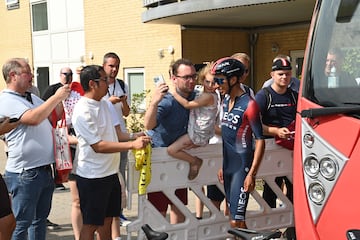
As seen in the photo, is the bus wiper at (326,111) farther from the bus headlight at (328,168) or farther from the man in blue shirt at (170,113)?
the man in blue shirt at (170,113)

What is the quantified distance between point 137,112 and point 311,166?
10501 millimetres

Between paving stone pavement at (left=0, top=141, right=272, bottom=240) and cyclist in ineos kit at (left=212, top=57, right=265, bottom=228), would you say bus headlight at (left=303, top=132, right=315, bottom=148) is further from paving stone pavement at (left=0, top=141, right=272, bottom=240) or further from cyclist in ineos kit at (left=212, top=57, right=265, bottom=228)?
paving stone pavement at (left=0, top=141, right=272, bottom=240)

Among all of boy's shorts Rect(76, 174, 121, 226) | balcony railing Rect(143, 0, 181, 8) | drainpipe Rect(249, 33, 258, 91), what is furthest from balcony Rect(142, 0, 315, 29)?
boy's shorts Rect(76, 174, 121, 226)

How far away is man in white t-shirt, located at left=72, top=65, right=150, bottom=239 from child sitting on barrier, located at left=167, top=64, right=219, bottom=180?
1.73 feet

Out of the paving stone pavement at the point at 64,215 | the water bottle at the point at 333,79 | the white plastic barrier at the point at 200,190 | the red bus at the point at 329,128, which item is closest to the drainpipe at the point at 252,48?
the paving stone pavement at the point at 64,215

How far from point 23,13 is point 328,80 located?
18.0 m

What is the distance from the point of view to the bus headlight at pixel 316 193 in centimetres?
316

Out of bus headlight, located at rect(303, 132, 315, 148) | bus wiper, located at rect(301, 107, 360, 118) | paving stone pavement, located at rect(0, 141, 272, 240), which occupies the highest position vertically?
bus wiper, located at rect(301, 107, 360, 118)

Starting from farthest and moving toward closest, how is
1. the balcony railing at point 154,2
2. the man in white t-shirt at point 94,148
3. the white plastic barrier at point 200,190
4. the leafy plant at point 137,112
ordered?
A: the leafy plant at point 137,112 → the balcony railing at point 154,2 → the white plastic barrier at point 200,190 → the man in white t-shirt at point 94,148

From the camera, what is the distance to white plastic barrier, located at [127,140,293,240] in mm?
4949

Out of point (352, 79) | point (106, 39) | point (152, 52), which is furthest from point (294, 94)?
point (106, 39)

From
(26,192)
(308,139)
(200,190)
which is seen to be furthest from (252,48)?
(308,139)

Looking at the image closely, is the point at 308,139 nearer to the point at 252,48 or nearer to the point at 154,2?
the point at 154,2

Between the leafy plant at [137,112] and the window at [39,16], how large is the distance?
679 cm
